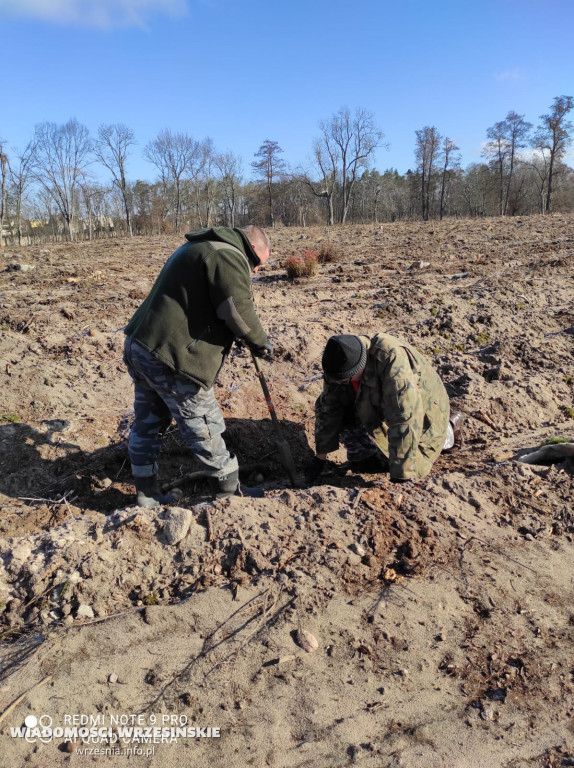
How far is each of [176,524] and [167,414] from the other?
2.66 feet

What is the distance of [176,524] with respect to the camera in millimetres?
2912

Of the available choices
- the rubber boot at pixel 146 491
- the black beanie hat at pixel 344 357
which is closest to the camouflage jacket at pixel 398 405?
the black beanie hat at pixel 344 357

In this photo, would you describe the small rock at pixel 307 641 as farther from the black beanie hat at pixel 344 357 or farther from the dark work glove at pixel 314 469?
the dark work glove at pixel 314 469

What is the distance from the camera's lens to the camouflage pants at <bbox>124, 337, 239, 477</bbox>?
3.08 m

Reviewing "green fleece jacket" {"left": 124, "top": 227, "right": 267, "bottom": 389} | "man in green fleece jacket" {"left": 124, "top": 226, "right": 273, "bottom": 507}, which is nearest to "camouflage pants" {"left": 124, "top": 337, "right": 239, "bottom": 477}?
"man in green fleece jacket" {"left": 124, "top": 226, "right": 273, "bottom": 507}

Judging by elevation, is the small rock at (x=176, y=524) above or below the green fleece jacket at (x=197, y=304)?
below

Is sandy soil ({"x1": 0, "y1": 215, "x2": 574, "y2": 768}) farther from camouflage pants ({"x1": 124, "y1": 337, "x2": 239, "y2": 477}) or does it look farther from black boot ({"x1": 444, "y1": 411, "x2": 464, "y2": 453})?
camouflage pants ({"x1": 124, "y1": 337, "x2": 239, "y2": 477})

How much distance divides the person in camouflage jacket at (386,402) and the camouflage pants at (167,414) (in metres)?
0.80

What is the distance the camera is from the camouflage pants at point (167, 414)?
3076 millimetres

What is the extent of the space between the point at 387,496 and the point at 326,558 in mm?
618

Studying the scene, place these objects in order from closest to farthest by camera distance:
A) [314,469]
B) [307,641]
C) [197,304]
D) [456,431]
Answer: [307,641], [197,304], [314,469], [456,431]

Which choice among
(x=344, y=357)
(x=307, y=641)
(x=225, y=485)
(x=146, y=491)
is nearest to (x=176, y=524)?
(x=225, y=485)

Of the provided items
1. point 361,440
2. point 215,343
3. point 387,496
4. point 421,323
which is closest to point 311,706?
point 387,496
